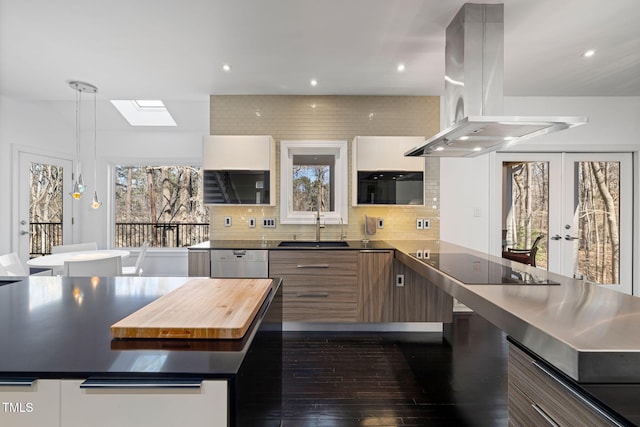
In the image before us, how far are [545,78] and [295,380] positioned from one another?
3886 mm

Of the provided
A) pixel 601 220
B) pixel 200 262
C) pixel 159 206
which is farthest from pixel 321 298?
pixel 159 206

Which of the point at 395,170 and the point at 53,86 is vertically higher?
the point at 53,86

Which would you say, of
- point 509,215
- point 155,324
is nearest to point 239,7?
point 155,324

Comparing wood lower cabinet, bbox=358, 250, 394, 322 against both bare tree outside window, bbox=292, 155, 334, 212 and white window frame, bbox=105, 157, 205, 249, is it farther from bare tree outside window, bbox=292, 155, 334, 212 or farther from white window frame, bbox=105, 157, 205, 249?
white window frame, bbox=105, 157, 205, 249

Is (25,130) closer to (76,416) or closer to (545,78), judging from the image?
(76,416)

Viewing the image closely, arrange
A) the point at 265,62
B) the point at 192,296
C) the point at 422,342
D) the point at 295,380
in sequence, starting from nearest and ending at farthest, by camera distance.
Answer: the point at 192,296 → the point at 295,380 → the point at 265,62 → the point at 422,342

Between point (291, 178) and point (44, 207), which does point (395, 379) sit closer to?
point (291, 178)

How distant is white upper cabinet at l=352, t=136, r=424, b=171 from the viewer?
141 inches

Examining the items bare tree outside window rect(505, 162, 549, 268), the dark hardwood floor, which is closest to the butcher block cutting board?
the dark hardwood floor

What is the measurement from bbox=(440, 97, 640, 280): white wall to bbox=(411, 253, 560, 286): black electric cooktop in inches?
59.0

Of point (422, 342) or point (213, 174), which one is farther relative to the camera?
point (213, 174)

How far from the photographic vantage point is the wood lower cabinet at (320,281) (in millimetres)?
3285

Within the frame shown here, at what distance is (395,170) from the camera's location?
141 inches

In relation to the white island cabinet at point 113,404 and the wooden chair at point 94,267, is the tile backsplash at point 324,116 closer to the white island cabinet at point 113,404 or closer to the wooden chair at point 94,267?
the wooden chair at point 94,267
